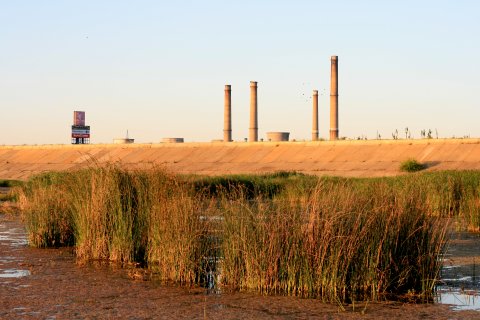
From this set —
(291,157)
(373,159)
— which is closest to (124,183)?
(373,159)

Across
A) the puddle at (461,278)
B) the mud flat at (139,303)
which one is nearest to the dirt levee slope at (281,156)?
the puddle at (461,278)

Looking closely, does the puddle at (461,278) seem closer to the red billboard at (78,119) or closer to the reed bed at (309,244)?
the reed bed at (309,244)

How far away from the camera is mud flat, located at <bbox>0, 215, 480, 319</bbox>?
33.9 ft

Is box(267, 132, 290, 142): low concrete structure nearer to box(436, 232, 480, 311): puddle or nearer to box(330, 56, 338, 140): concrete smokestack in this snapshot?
box(330, 56, 338, 140): concrete smokestack

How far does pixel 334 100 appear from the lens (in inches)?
2817

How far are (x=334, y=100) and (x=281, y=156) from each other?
348 inches

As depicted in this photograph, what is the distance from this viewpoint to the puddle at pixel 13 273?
13.2 metres

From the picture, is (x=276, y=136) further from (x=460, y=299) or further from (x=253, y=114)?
(x=460, y=299)

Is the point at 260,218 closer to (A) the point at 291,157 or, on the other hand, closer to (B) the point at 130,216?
(B) the point at 130,216

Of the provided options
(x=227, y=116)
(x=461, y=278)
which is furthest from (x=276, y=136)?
(x=461, y=278)

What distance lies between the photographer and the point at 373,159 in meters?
59.3

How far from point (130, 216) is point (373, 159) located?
46.3 metres

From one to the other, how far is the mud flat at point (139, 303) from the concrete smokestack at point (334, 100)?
59006 mm

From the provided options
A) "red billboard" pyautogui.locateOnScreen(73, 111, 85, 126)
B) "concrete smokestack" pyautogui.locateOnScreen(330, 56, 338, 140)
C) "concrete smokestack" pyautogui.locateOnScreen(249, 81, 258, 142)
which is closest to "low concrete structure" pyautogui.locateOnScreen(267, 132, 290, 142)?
"concrete smokestack" pyautogui.locateOnScreen(249, 81, 258, 142)
